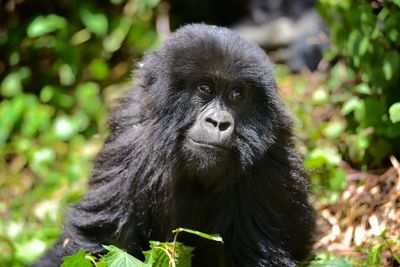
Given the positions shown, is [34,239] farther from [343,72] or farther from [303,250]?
[343,72]

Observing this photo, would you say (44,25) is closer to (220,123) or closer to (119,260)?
(220,123)

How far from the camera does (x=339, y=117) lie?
6.38m

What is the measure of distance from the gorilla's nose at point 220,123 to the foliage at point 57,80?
2991mm

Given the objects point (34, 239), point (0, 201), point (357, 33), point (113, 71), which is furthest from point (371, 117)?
point (113, 71)

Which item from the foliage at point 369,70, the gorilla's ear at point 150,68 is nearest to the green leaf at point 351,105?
the foliage at point 369,70

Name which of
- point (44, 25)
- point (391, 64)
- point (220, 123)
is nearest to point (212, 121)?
point (220, 123)

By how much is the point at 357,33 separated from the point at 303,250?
1.64 metres

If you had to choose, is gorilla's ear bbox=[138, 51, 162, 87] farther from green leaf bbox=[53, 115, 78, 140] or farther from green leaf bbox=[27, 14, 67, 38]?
green leaf bbox=[27, 14, 67, 38]

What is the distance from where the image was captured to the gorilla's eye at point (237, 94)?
13.7 ft

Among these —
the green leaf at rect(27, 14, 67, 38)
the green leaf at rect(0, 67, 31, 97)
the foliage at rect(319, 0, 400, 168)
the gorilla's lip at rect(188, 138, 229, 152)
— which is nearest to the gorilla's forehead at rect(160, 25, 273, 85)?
the gorilla's lip at rect(188, 138, 229, 152)

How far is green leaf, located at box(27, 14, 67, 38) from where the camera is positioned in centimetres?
802

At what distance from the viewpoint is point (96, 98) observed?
8.20m

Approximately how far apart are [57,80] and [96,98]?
2.28 feet

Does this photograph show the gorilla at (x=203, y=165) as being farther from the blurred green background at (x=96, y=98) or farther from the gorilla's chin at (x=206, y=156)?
the blurred green background at (x=96, y=98)
